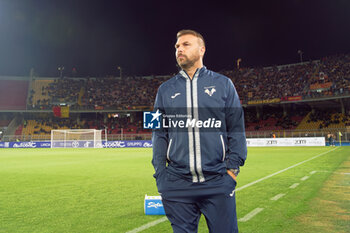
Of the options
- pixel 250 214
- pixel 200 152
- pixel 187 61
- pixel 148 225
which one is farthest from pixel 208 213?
pixel 250 214

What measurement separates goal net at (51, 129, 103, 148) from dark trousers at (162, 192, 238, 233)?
42807mm

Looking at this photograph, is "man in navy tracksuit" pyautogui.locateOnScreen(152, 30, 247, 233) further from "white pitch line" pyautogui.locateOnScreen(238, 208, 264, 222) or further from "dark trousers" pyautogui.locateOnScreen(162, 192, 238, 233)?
"white pitch line" pyautogui.locateOnScreen(238, 208, 264, 222)

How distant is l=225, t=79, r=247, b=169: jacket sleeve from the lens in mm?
2383

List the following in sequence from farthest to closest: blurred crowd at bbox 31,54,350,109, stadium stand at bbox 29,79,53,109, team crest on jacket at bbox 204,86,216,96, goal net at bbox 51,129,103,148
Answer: stadium stand at bbox 29,79,53,109 → blurred crowd at bbox 31,54,350,109 → goal net at bbox 51,129,103,148 → team crest on jacket at bbox 204,86,216,96

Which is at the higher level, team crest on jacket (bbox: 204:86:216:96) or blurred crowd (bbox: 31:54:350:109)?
blurred crowd (bbox: 31:54:350:109)

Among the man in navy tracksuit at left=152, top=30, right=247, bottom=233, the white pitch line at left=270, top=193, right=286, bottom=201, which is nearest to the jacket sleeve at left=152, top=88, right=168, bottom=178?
the man in navy tracksuit at left=152, top=30, right=247, bottom=233

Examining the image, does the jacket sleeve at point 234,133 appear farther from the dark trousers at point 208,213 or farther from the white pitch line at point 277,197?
the white pitch line at point 277,197

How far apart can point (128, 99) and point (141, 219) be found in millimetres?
58533

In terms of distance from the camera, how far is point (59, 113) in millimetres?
59906

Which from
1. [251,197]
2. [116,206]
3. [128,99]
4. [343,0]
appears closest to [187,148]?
[116,206]

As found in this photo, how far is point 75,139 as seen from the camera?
45.5 metres

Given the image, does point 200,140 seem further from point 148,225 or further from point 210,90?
point 148,225

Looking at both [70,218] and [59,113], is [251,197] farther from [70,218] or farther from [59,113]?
[59,113]

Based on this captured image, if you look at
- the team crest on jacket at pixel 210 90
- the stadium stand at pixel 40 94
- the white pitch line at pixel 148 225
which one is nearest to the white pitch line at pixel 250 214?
the white pitch line at pixel 148 225
